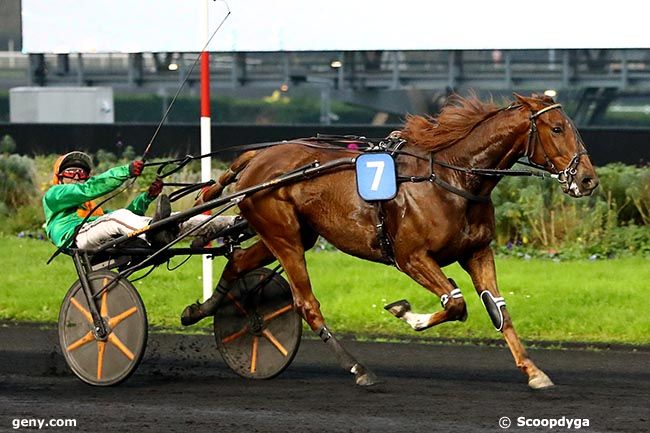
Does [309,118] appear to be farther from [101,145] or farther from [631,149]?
[631,149]

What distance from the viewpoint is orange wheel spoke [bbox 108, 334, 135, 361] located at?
8086mm

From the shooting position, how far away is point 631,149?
1488cm

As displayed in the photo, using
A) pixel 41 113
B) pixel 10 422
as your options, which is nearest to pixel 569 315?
pixel 10 422

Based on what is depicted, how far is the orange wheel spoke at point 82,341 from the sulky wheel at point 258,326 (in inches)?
31.7

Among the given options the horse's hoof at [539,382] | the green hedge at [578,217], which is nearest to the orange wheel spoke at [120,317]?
the horse's hoof at [539,382]

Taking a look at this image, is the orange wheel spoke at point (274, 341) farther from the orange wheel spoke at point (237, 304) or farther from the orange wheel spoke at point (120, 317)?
the orange wheel spoke at point (120, 317)

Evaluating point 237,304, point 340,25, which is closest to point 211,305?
point 237,304

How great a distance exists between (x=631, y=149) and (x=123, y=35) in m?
6.09

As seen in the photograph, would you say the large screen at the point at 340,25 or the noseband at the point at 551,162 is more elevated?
the large screen at the point at 340,25

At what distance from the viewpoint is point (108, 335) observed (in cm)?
816

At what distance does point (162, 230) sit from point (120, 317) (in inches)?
22.4

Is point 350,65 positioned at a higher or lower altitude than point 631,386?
higher

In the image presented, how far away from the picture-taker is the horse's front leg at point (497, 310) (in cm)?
769

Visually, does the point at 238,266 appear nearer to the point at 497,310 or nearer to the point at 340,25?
the point at 497,310
